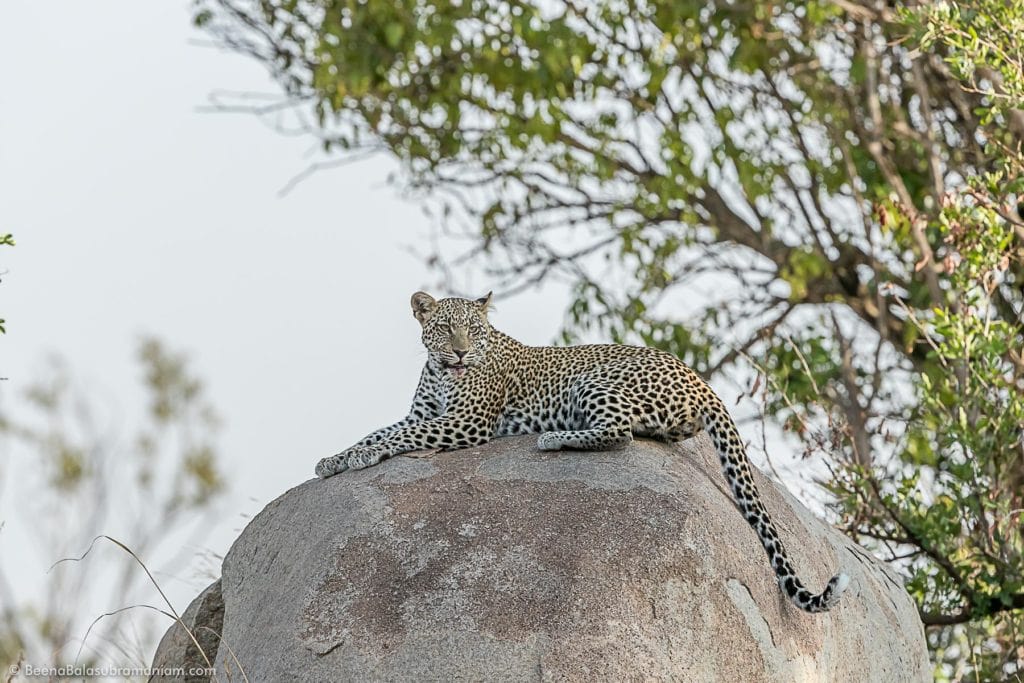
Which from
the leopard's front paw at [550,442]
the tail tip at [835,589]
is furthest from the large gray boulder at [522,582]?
the tail tip at [835,589]

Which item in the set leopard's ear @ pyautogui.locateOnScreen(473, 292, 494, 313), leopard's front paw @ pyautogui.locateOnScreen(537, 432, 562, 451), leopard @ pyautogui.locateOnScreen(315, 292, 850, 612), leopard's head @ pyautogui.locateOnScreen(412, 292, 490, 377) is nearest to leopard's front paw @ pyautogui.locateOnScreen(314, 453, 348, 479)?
leopard @ pyautogui.locateOnScreen(315, 292, 850, 612)

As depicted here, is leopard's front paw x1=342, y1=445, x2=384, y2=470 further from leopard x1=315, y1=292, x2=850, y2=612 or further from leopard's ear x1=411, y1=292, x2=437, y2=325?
leopard's ear x1=411, y1=292, x2=437, y2=325

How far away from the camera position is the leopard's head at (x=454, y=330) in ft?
28.0

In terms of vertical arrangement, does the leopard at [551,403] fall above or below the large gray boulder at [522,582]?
above

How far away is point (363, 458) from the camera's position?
26.6ft

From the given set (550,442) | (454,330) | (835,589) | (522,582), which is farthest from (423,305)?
(835,589)

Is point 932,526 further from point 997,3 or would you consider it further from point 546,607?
point 546,607

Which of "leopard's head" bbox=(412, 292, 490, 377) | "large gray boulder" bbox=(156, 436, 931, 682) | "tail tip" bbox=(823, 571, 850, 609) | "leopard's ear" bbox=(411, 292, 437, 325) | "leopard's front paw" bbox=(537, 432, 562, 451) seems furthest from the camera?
"leopard's ear" bbox=(411, 292, 437, 325)

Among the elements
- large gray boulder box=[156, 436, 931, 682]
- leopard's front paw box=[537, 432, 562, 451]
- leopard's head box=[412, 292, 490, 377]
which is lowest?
large gray boulder box=[156, 436, 931, 682]

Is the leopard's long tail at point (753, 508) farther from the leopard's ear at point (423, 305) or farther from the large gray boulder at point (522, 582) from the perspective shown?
the leopard's ear at point (423, 305)

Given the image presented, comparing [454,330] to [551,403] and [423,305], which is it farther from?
[551,403]

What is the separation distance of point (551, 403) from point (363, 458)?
3.76 ft

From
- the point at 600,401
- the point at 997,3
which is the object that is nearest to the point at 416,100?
the point at 997,3

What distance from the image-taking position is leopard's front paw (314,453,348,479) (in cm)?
812
